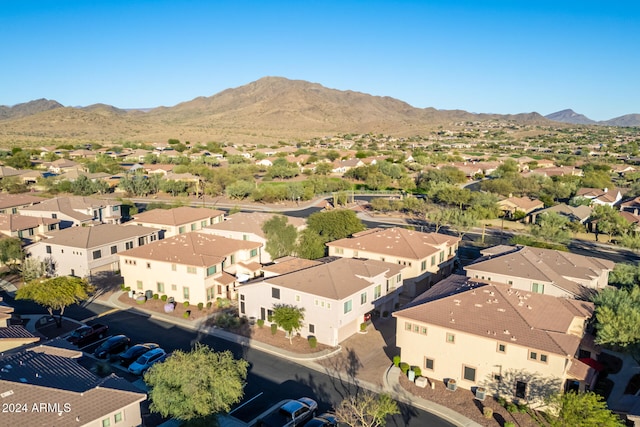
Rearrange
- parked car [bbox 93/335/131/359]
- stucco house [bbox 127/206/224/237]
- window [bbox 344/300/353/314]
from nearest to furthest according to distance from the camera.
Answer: parked car [bbox 93/335/131/359] < window [bbox 344/300/353/314] < stucco house [bbox 127/206/224/237]

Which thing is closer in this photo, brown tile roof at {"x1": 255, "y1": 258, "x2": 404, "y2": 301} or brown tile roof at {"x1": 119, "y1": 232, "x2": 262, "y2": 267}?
brown tile roof at {"x1": 255, "y1": 258, "x2": 404, "y2": 301}

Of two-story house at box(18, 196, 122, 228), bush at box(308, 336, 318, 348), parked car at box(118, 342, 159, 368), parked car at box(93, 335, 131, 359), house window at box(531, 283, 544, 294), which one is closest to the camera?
parked car at box(118, 342, 159, 368)

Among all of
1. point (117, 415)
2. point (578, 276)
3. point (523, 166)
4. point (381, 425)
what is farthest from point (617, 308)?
point (523, 166)

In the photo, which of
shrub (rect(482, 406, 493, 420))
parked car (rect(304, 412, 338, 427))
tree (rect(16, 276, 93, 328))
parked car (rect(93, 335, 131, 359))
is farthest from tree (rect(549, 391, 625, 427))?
tree (rect(16, 276, 93, 328))

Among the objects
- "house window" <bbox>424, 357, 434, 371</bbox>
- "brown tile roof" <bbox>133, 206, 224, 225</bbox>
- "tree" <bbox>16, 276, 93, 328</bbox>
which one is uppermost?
"brown tile roof" <bbox>133, 206, 224, 225</bbox>

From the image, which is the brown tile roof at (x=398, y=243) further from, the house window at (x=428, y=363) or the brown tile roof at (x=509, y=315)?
the house window at (x=428, y=363)

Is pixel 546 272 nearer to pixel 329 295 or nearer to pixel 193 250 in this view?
pixel 329 295

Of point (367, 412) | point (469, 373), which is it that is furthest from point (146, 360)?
point (469, 373)

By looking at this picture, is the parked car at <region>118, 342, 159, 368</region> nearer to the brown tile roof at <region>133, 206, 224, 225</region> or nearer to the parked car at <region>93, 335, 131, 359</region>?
the parked car at <region>93, 335, 131, 359</region>
